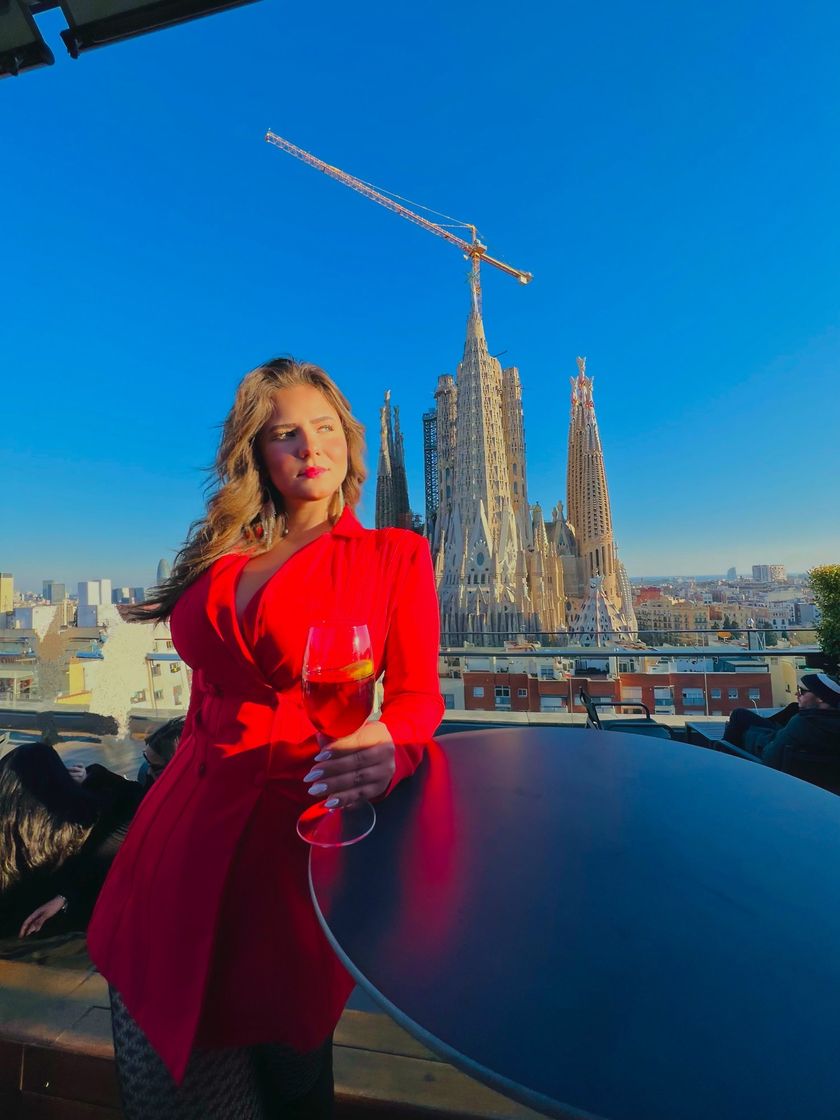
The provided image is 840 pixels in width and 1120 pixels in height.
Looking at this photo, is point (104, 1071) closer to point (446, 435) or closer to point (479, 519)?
point (479, 519)

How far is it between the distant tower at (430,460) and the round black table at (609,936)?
36.0 metres

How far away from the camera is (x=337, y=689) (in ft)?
1.78

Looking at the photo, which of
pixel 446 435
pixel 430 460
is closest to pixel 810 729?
pixel 446 435

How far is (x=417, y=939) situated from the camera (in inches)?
15.9

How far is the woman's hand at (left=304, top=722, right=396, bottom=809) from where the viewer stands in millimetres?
519

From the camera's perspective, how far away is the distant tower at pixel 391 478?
120 feet

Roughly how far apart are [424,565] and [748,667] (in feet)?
13.3

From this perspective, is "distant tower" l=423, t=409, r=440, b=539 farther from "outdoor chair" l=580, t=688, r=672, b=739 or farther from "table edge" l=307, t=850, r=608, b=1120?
"table edge" l=307, t=850, r=608, b=1120

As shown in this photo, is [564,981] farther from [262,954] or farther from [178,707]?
[178,707]

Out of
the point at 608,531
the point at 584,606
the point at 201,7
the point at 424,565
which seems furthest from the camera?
the point at 608,531

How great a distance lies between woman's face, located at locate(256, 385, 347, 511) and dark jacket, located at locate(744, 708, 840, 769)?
2.06 metres

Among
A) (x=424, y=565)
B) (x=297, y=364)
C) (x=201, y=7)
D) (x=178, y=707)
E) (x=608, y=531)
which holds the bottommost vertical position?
(x=178, y=707)

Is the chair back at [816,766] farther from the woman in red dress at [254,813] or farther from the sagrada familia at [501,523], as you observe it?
the sagrada familia at [501,523]

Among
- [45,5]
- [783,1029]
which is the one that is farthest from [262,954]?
[45,5]
